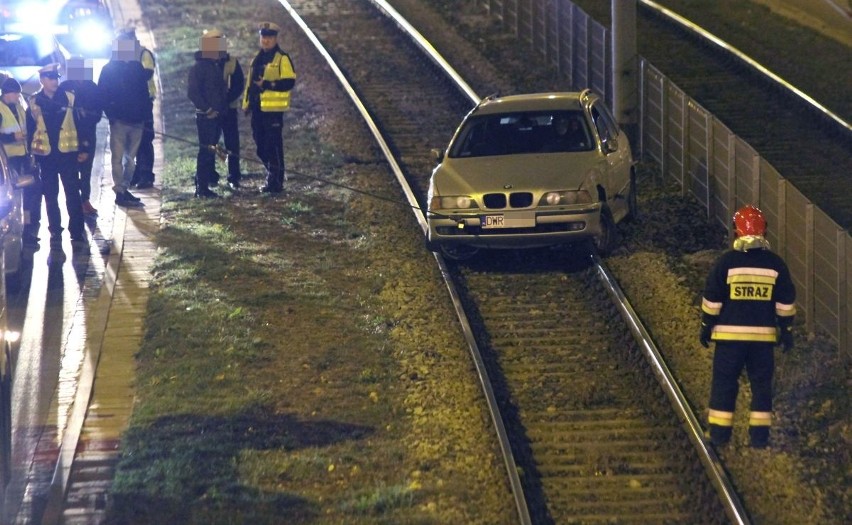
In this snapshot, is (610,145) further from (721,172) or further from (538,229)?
(538,229)

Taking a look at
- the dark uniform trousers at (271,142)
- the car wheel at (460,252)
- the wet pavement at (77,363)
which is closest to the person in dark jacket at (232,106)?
the dark uniform trousers at (271,142)

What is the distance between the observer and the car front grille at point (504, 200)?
41.4 feet

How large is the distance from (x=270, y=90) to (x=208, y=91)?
0.75 meters

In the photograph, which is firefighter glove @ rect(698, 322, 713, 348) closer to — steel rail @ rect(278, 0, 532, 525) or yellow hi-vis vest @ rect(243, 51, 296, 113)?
steel rail @ rect(278, 0, 532, 525)

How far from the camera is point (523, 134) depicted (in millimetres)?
13797

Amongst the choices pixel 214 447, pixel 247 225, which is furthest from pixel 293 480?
pixel 247 225

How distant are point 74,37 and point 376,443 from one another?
850 inches

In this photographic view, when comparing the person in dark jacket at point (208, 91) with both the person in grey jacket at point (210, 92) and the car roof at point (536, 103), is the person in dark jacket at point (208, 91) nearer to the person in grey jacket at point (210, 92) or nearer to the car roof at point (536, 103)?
the person in grey jacket at point (210, 92)

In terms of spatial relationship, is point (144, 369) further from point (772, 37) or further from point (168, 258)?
point (772, 37)

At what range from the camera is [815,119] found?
1905cm

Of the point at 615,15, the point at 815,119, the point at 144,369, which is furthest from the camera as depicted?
the point at 815,119

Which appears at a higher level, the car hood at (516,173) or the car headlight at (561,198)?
the car hood at (516,173)

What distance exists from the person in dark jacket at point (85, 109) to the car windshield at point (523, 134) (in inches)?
152

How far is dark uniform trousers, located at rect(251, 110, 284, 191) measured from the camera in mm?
16016
